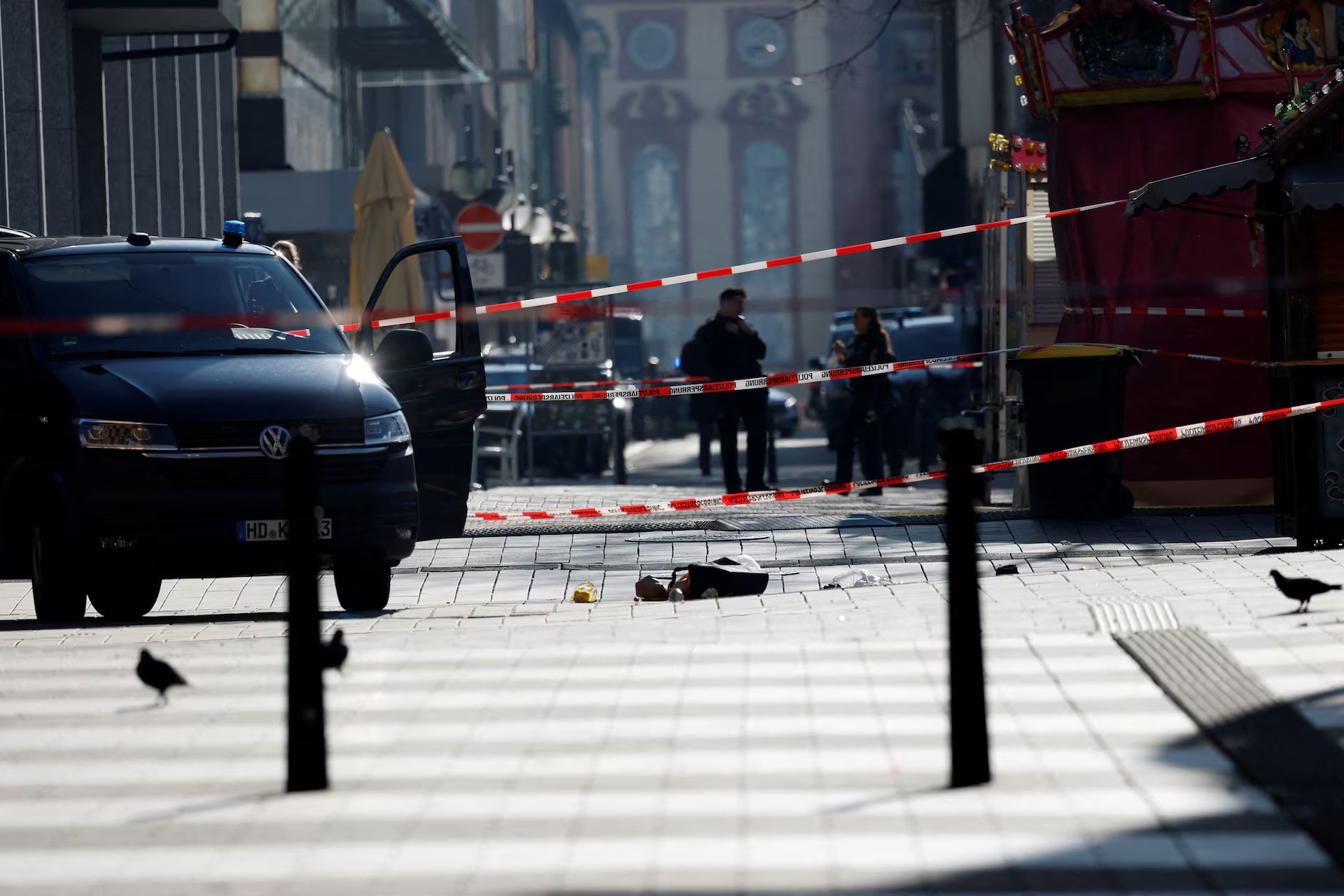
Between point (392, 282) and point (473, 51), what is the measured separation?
→ 37128 mm

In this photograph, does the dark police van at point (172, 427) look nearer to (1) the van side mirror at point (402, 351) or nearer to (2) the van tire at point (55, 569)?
(2) the van tire at point (55, 569)

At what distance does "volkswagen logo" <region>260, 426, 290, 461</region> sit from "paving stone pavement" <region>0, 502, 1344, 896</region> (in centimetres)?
72

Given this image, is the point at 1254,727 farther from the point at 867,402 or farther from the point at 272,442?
the point at 867,402

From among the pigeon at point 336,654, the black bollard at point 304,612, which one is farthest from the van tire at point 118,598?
the black bollard at point 304,612

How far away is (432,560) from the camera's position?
11.8m

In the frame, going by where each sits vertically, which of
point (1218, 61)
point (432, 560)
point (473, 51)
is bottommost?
point (432, 560)

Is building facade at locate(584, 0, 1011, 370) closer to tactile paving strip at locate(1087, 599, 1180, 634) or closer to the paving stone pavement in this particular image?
tactile paving strip at locate(1087, 599, 1180, 634)

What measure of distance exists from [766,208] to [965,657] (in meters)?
115

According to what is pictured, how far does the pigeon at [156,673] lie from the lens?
6.54 m

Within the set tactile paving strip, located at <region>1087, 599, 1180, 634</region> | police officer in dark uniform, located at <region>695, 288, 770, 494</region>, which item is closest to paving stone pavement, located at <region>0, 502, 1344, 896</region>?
tactile paving strip, located at <region>1087, 599, 1180, 634</region>

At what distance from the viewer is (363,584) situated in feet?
31.8

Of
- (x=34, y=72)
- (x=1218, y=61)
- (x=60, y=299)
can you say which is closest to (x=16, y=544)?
(x=60, y=299)

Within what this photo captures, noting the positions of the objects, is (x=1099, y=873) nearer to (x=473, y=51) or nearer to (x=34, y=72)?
(x=34, y=72)

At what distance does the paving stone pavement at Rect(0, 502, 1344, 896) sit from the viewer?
454cm
